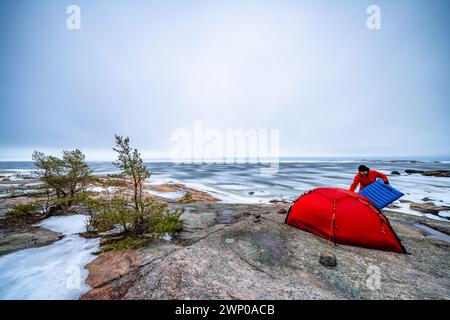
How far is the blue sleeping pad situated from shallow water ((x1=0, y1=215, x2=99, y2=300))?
9.66 m

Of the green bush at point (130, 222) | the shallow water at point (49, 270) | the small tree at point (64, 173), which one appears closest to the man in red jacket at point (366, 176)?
the green bush at point (130, 222)

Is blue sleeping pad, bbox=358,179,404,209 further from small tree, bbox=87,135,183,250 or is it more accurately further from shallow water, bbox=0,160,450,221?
small tree, bbox=87,135,183,250

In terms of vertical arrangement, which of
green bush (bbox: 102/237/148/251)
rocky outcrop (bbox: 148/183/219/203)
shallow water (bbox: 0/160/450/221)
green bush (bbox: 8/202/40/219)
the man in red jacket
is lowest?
shallow water (bbox: 0/160/450/221)

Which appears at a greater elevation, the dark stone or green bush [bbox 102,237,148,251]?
green bush [bbox 102,237,148,251]

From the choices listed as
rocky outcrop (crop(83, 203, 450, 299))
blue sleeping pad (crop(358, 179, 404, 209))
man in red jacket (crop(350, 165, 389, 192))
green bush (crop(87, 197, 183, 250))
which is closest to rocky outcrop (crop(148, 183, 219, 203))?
green bush (crop(87, 197, 183, 250))


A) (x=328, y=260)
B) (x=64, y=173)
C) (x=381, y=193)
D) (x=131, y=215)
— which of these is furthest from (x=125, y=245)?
(x=381, y=193)

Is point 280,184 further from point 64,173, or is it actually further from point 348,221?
point 64,173

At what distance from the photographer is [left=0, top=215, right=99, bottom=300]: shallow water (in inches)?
135

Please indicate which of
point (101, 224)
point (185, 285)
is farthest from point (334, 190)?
point (101, 224)

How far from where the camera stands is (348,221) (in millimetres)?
5676

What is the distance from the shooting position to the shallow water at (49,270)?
135 inches

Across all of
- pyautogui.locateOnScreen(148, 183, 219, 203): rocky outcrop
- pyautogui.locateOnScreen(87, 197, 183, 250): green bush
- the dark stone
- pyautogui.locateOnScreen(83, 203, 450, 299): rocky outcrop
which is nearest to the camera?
pyautogui.locateOnScreen(83, 203, 450, 299): rocky outcrop

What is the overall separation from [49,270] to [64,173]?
5.48 metres

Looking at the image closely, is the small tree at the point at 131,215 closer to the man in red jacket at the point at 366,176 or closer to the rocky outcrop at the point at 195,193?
the rocky outcrop at the point at 195,193
